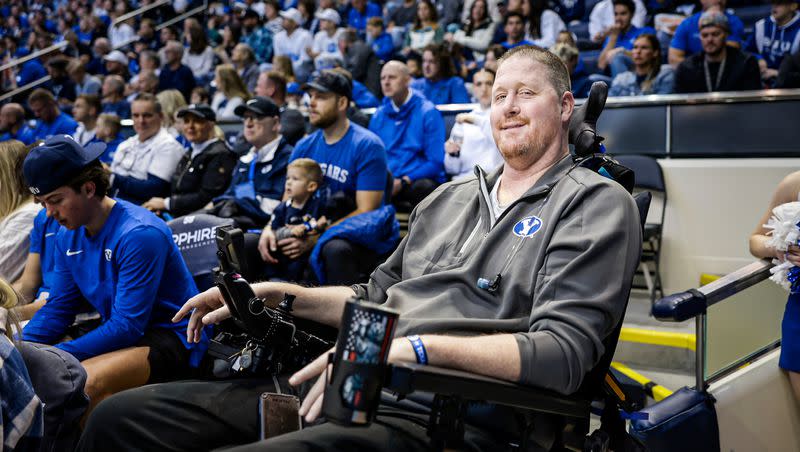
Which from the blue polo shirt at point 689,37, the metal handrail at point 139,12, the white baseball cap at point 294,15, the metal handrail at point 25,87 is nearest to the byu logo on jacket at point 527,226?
the blue polo shirt at point 689,37

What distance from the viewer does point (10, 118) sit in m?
7.55

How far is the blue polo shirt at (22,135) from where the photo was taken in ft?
25.2

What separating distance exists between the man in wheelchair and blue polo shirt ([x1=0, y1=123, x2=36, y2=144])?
689cm

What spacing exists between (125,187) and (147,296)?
119 inches

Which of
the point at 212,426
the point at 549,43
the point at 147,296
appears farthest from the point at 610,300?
the point at 549,43

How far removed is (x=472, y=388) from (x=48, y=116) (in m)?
7.27

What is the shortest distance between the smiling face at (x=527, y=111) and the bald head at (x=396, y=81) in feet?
10.9

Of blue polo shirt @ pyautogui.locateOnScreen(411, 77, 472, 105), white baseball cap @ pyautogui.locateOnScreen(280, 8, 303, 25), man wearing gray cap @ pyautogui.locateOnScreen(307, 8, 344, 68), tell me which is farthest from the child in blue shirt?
white baseball cap @ pyautogui.locateOnScreen(280, 8, 303, 25)

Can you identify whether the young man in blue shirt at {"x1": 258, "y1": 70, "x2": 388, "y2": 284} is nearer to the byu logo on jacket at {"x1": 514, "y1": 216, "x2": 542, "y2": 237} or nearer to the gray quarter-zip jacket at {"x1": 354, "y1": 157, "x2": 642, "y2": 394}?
the gray quarter-zip jacket at {"x1": 354, "y1": 157, "x2": 642, "y2": 394}

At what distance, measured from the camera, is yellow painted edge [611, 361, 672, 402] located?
3060 mm

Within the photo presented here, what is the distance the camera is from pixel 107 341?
2377 mm

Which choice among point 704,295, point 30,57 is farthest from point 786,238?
point 30,57

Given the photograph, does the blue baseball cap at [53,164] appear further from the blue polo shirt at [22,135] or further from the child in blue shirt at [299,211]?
the blue polo shirt at [22,135]

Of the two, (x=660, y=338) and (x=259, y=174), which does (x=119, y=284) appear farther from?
(x=660, y=338)
